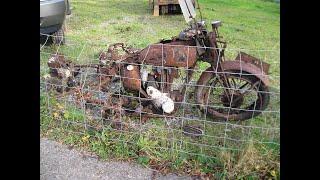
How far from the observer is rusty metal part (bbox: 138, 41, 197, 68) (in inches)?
101

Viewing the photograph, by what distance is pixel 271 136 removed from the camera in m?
2.24

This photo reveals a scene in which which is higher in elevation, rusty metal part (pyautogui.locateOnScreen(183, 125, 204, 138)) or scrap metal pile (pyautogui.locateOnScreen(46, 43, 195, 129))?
scrap metal pile (pyautogui.locateOnScreen(46, 43, 195, 129))

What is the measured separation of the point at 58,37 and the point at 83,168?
0.84 m

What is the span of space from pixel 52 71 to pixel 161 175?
1114mm

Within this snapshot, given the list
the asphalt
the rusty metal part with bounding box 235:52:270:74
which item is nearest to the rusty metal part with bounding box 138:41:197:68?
the rusty metal part with bounding box 235:52:270:74

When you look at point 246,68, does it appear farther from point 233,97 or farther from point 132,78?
point 132,78

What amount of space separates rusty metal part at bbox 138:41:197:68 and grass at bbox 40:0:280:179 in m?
0.05

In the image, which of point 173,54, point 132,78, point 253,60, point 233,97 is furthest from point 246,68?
point 132,78

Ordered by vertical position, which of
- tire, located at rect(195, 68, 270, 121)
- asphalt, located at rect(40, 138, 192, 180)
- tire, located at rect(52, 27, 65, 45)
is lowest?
asphalt, located at rect(40, 138, 192, 180)

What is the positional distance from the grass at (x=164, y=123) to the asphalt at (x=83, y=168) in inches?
2.4

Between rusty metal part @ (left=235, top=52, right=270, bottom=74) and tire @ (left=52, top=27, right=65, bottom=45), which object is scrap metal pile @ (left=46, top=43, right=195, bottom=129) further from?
rusty metal part @ (left=235, top=52, right=270, bottom=74)

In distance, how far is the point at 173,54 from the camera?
2570 mm
